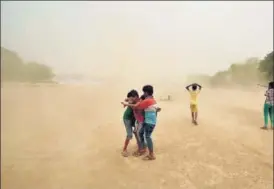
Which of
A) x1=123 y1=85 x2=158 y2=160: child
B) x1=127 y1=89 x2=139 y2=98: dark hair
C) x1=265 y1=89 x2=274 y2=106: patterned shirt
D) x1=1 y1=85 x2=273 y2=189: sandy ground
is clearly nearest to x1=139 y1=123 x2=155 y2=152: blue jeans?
x1=123 y1=85 x2=158 y2=160: child

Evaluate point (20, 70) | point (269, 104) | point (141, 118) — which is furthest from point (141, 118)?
point (20, 70)

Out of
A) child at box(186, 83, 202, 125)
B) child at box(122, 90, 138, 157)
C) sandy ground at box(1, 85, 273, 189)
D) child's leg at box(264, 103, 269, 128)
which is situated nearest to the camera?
sandy ground at box(1, 85, 273, 189)

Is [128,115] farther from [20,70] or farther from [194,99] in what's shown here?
[20,70]

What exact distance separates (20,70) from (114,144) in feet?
5.59

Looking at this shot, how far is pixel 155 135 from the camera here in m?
2.88

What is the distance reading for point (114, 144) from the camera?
2.70m

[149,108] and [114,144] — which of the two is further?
[114,144]

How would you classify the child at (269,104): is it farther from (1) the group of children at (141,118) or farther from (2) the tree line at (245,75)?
(1) the group of children at (141,118)

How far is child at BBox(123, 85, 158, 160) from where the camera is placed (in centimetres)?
256

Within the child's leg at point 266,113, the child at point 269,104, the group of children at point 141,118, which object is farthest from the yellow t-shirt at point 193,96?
the child's leg at point 266,113

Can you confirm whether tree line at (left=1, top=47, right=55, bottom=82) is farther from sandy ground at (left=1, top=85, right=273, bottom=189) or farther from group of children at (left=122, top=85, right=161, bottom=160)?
group of children at (left=122, top=85, right=161, bottom=160)

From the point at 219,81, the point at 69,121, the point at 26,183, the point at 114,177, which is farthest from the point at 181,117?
the point at 26,183

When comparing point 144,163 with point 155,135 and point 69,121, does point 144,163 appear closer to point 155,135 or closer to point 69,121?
point 155,135

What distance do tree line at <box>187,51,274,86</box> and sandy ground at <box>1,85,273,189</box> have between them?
11 cm
